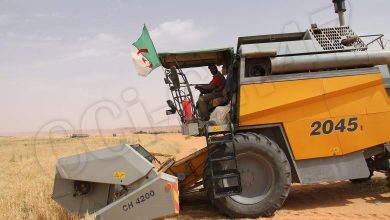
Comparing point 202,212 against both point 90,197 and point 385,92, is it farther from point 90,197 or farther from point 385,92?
point 385,92

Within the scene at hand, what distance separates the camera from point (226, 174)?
752cm

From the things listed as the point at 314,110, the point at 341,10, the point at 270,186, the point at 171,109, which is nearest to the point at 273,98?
the point at 314,110

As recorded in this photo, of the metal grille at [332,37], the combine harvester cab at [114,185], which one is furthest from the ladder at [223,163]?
the metal grille at [332,37]

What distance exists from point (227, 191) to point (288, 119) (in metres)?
1.71

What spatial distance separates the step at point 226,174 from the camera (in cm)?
744


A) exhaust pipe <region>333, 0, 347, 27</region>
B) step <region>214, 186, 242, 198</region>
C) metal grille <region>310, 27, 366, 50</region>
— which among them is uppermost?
exhaust pipe <region>333, 0, 347, 27</region>

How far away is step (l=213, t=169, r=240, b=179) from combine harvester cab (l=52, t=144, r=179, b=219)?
4.56ft

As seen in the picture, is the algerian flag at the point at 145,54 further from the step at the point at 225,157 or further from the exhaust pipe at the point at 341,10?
the exhaust pipe at the point at 341,10

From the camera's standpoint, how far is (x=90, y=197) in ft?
21.8

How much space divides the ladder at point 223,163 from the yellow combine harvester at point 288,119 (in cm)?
2

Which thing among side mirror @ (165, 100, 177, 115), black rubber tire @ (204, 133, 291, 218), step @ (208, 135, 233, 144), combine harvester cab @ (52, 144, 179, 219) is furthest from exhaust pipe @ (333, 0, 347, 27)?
combine harvester cab @ (52, 144, 179, 219)

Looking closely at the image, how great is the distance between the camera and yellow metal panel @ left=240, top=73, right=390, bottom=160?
7.77m

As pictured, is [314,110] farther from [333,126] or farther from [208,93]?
[208,93]

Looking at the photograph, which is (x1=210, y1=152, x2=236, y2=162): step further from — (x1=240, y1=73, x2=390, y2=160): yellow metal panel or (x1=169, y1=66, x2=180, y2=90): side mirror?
(x1=169, y1=66, x2=180, y2=90): side mirror
